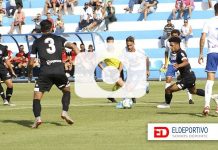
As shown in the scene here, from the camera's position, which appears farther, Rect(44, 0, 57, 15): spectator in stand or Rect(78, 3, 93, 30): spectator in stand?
Rect(44, 0, 57, 15): spectator in stand

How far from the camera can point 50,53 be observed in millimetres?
15914

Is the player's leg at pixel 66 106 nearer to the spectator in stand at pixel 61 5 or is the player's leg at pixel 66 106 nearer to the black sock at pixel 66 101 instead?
the black sock at pixel 66 101

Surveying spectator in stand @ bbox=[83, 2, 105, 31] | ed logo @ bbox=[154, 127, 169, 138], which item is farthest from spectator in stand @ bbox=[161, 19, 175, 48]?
ed logo @ bbox=[154, 127, 169, 138]

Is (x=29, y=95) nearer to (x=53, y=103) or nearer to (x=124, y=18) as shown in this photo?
(x=53, y=103)

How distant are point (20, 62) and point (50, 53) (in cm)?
2552

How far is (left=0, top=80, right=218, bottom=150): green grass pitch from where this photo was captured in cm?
1264

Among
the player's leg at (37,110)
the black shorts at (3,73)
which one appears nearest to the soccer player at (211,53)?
the player's leg at (37,110)

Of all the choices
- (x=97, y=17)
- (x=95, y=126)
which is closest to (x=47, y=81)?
(x=95, y=126)

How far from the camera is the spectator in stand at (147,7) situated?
4506 centimetres

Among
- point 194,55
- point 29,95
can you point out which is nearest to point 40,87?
point 29,95

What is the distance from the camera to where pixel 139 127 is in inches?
610

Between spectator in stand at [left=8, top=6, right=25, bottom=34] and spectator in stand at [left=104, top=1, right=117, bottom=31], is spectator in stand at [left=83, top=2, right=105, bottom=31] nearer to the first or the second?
spectator in stand at [left=104, top=1, right=117, bottom=31]

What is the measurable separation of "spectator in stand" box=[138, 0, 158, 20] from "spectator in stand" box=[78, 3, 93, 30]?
314 cm

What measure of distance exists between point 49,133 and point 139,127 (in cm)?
204
